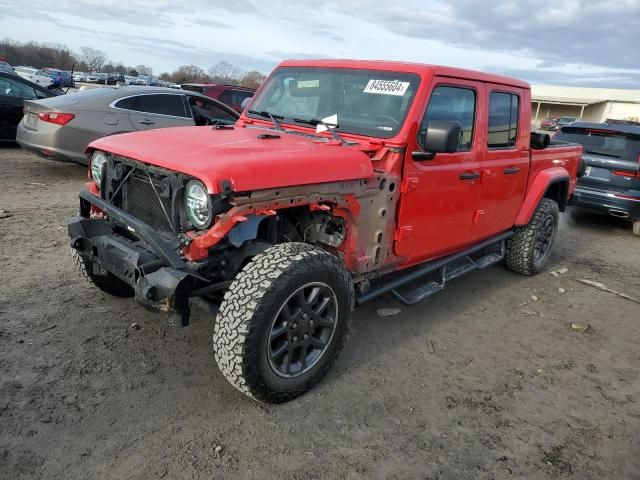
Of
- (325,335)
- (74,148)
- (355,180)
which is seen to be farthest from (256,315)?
(74,148)

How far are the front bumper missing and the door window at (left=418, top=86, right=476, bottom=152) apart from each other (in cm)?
193

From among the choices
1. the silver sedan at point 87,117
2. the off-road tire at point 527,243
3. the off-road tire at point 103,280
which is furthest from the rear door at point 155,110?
the off-road tire at point 527,243

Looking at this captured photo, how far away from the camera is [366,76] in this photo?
3826 mm

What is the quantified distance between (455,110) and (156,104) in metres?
5.92

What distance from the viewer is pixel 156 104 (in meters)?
8.35

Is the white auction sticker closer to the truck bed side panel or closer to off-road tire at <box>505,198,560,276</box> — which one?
the truck bed side panel

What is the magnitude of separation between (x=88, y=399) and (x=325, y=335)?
146 centimetres

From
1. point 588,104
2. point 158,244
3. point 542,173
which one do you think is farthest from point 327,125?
point 588,104

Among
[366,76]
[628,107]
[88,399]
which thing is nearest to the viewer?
[88,399]

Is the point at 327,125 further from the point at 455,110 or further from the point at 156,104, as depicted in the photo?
the point at 156,104

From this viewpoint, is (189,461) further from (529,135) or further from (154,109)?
(154,109)

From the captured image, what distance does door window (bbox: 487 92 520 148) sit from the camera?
4.40m

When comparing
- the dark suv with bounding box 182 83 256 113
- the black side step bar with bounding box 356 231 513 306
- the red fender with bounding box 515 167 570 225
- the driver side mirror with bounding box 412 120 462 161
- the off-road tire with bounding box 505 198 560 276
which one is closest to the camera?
the driver side mirror with bounding box 412 120 462 161

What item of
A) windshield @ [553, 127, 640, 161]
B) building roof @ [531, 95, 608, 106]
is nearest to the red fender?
windshield @ [553, 127, 640, 161]
